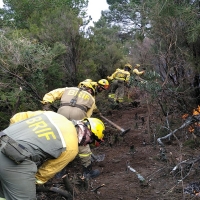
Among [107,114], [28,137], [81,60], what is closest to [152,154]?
[28,137]

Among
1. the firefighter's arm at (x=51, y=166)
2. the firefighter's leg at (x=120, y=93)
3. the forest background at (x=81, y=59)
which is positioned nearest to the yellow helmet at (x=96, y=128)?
the firefighter's arm at (x=51, y=166)

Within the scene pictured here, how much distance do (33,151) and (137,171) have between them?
2.71 meters

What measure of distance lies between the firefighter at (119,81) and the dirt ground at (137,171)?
11.8 feet

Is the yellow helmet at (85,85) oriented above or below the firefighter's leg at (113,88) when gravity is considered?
above

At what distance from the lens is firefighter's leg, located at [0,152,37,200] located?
119 inches

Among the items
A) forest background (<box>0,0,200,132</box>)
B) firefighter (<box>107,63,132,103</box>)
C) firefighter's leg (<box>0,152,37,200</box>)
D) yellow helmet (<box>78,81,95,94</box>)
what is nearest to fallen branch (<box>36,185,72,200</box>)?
firefighter's leg (<box>0,152,37,200</box>)

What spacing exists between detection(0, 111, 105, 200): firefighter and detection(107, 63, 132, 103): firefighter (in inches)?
315

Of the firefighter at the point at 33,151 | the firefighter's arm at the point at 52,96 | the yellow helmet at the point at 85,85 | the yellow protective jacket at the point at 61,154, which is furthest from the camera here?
the yellow helmet at the point at 85,85

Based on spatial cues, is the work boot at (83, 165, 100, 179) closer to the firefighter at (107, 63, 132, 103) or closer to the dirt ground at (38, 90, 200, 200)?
the dirt ground at (38, 90, 200, 200)

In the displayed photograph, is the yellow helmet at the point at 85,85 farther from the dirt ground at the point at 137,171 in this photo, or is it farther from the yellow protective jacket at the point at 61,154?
the yellow protective jacket at the point at 61,154

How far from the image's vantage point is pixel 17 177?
3023 mm

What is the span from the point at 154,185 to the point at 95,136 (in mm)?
1463

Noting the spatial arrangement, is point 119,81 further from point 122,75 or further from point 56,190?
point 56,190

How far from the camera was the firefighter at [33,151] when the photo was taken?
3.01m
